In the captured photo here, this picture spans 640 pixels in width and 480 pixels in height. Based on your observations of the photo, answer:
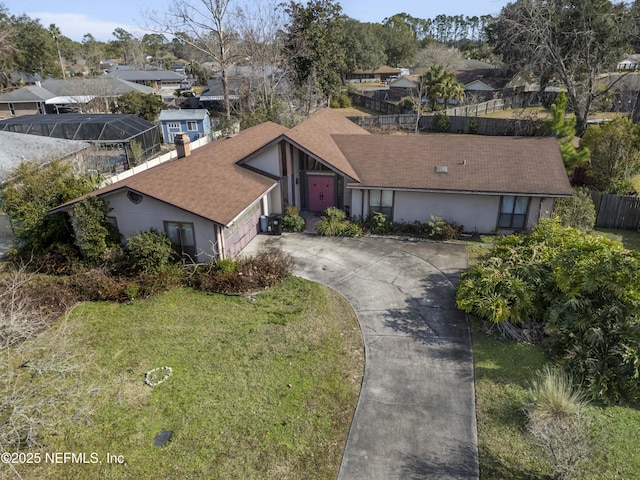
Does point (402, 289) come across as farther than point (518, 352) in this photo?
Yes

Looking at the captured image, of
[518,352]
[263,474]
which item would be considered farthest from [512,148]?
[263,474]

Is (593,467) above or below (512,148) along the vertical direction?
below

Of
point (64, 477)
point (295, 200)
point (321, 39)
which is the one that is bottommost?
point (64, 477)

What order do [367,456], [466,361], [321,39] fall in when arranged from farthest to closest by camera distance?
[321,39]
[466,361]
[367,456]

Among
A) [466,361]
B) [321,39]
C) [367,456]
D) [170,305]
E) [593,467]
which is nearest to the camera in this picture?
[593,467]

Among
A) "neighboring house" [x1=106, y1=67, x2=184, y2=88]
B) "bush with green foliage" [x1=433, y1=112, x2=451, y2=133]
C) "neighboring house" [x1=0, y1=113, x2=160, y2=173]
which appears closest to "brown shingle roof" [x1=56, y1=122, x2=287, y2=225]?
"neighboring house" [x1=0, y1=113, x2=160, y2=173]

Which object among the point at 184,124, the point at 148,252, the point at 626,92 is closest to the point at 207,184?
the point at 148,252

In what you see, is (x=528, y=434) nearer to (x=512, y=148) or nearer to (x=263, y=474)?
(x=263, y=474)
